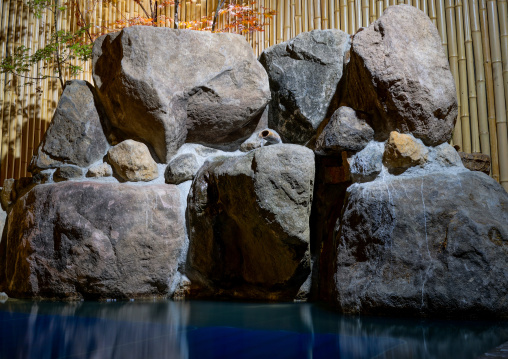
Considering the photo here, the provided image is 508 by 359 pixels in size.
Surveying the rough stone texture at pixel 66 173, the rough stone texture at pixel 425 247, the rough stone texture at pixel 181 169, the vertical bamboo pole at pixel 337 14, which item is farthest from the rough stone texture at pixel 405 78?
the rough stone texture at pixel 66 173

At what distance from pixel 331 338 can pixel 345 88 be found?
2.65 meters

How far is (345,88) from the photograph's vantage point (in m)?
4.29

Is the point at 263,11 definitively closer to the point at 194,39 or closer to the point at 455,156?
the point at 194,39

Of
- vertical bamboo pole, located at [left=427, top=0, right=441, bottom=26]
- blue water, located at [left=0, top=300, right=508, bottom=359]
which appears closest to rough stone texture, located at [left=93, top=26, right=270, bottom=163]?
blue water, located at [left=0, top=300, right=508, bottom=359]

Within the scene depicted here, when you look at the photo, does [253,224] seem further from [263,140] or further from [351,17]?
[351,17]

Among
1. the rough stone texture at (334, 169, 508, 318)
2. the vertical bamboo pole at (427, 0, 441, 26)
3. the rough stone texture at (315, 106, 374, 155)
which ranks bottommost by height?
the rough stone texture at (334, 169, 508, 318)

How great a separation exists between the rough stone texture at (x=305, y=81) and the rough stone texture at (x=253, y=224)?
927 millimetres

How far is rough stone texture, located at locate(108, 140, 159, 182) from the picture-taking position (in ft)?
14.1

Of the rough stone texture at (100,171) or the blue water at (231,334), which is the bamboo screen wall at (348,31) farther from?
the blue water at (231,334)

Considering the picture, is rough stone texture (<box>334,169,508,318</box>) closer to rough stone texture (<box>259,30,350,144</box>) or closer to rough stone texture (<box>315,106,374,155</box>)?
rough stone texture (<box>315,106,374,155</box>)

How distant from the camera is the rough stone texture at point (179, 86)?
14.0 ft

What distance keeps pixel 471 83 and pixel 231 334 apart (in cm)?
416

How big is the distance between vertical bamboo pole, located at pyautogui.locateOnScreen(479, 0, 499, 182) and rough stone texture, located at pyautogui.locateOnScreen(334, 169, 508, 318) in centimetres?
190

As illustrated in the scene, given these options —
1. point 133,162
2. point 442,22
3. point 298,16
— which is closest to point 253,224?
point 133,162
